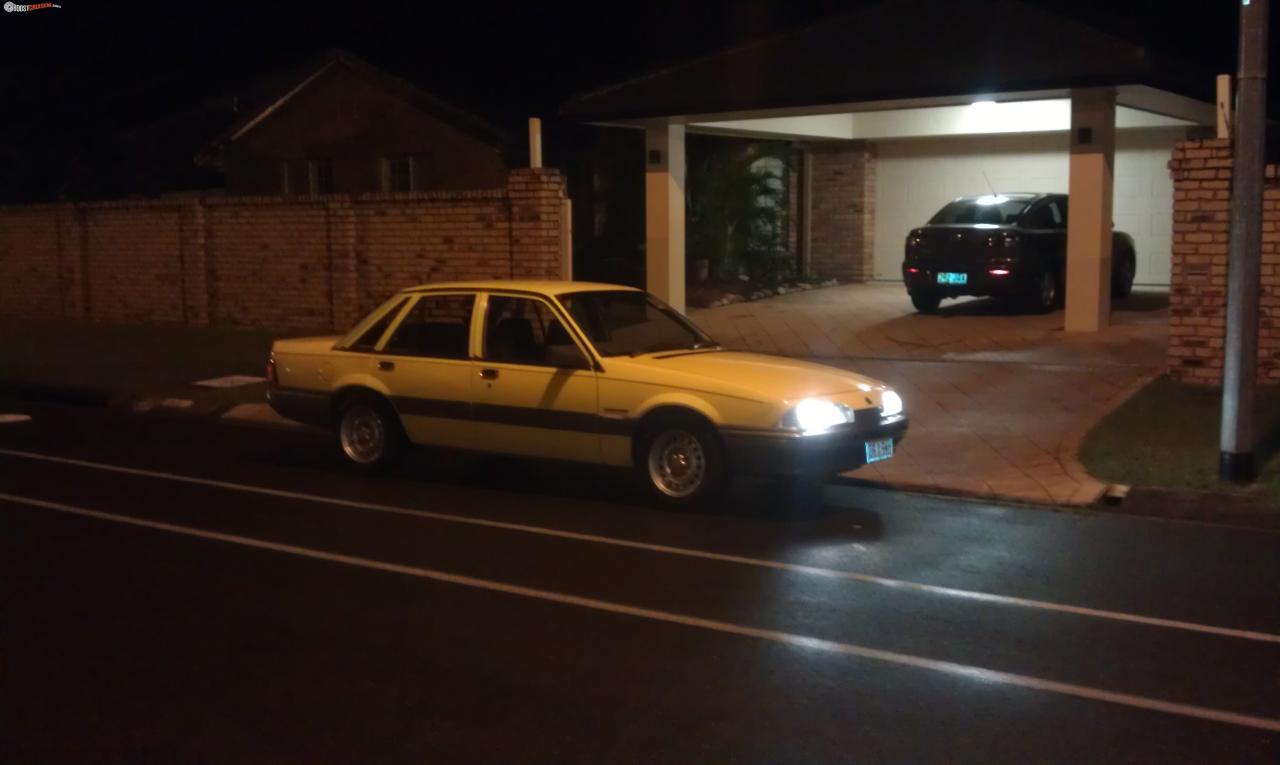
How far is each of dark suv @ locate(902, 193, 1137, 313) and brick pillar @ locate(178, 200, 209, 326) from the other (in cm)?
1090

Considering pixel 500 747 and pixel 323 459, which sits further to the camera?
pixel 323 459

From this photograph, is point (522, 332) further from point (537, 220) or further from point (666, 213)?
point (666, 213)

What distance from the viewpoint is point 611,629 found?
22.0 ft

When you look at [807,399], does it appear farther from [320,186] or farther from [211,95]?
[211,95]

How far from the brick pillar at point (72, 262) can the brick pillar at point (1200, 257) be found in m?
18.3

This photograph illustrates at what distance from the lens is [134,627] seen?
6719mm

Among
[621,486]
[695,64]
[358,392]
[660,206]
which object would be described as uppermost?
[695,64]

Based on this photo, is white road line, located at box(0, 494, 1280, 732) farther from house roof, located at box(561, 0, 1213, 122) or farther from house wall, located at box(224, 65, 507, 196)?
house wall, located at box(224, 65, 507, 196)

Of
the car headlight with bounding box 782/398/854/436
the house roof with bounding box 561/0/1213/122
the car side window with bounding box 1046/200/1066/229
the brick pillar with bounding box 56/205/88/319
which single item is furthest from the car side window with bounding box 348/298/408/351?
the brick pillar with bounding box 56/205/88/319

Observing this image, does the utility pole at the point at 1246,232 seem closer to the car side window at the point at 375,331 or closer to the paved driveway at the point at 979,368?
the paved driveway at the point at 979,368

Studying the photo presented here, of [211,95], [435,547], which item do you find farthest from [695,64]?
[211,95]

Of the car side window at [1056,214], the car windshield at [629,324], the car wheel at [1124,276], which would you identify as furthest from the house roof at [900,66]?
the car windshield at [629,324]

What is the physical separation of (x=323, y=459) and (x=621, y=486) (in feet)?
9.18

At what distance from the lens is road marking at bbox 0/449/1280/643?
22.5 ft
